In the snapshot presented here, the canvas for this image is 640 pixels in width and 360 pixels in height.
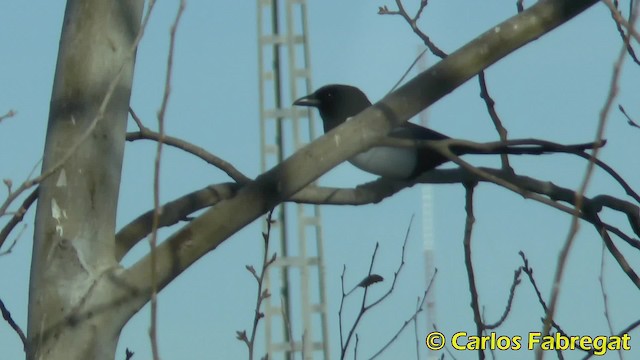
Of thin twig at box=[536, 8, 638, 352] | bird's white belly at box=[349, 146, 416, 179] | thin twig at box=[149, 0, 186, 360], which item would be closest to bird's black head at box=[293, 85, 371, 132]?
bird's white belly at box=[349, 146, 416, 179]

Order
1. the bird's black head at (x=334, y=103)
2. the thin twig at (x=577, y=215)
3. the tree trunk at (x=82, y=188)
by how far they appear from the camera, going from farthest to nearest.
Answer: the bird's black head at (x=334, y=103) < the tree trunk at (x=82, y=188) < the thin twig at (x=577, y=215)

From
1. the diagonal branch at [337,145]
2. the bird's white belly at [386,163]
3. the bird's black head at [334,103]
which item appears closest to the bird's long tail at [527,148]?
the diagonal branch at [337,145]

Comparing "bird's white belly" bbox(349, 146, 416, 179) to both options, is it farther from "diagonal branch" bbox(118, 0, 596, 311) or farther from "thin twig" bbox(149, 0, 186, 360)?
"thin twig" bbox(149, 0, 186, 360)

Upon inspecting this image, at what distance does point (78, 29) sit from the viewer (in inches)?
78.8

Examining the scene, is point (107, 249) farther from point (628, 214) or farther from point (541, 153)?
point (628, 214)

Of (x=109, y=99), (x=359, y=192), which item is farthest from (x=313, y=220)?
(x=109, y=99)

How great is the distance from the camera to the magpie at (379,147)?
172 inches

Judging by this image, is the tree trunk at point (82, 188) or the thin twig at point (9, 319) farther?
the thin twig at point (9, 319)

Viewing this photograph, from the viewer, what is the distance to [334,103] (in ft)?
19.3

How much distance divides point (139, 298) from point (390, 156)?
9.29 ft

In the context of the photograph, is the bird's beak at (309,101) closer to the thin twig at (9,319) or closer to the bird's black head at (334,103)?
the bird's black head at (334,103)

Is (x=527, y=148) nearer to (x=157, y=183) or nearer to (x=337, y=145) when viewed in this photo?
(x=337, y=145)

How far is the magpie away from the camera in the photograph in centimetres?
436

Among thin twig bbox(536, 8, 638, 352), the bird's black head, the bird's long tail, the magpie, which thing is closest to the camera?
thin twig bbox(536, 8, 638, 352)
